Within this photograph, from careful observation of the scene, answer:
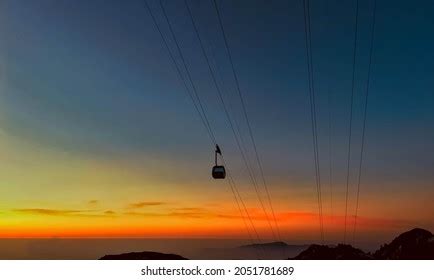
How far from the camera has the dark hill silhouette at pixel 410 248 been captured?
162 inches

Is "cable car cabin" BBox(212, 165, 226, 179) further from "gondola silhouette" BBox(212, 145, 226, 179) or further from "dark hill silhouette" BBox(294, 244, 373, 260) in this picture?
"dark hill silhouette" BBox(294, 244, 373, 260)

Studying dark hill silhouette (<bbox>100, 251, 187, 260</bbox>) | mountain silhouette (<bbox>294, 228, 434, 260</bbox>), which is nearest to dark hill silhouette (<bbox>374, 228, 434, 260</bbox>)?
mountain silhouette (<bbox>294, 228, 434, 260</bbox>)

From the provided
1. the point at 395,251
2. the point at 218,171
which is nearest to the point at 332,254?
the point at 395,251

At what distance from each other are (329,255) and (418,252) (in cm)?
55

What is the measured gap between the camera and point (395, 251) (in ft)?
14.3

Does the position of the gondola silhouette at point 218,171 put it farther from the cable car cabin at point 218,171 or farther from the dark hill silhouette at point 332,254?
the dark hill silhouette at point 332,254

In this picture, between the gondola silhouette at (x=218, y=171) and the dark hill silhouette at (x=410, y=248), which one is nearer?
the dark hill silhouette at (x=410, y=248)

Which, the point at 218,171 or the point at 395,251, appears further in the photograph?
the point at 218,171

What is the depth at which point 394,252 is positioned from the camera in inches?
168

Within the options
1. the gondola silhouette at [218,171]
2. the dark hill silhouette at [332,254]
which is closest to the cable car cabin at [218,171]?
the gondola silhouette at [218,171]

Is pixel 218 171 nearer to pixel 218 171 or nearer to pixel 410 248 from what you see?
pixel 218 171

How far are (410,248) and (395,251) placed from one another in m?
0.19
